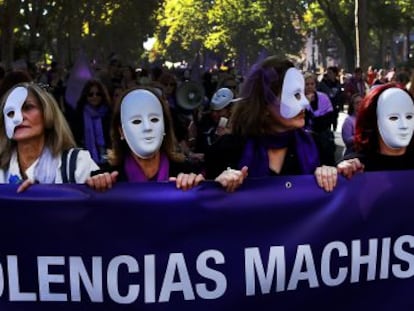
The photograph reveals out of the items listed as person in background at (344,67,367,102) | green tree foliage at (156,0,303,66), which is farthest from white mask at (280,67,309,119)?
green tree foliage at (156,0,303,66)

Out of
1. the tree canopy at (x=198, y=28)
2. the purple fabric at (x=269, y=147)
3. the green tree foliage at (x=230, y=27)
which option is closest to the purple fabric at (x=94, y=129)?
the tree canopy at (x=198, y=28)

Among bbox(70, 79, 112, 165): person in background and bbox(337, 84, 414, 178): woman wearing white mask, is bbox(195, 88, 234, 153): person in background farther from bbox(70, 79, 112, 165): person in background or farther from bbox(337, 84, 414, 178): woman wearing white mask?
bbox(337, 84, 414, 178): woman wearing white mask

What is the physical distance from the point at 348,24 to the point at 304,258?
46.8m

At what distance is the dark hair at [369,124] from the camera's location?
381 cm

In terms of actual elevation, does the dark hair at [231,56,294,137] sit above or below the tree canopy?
below

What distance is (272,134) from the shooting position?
3785 mm

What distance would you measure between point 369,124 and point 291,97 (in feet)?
1.28

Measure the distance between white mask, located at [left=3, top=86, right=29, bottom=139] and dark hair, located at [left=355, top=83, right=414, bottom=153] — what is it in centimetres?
152

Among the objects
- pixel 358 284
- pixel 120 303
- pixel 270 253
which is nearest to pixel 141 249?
pixel 120 303

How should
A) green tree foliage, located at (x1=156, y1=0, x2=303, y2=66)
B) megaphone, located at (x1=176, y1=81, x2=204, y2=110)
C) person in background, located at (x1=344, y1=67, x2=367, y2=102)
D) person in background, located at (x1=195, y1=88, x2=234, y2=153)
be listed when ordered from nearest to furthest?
1. person in background, located at (x1=195, y1=88, x2=234, y2=153)
2. megaphone, located at (x1=176, y1=81, x2=204, y2=110)
3. person in background, located at (x1=344, y1=67, x2=367, y2=102)
4. green tree foliage, located at (x1=156, y1=0, x2=303, y2=66)

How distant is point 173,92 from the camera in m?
12.5

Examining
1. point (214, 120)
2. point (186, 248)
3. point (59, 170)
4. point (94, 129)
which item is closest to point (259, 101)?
point (186, 248)

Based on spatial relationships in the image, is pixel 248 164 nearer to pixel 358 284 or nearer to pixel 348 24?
pixel 358 284

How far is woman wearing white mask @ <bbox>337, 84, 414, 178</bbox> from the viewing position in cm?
370
